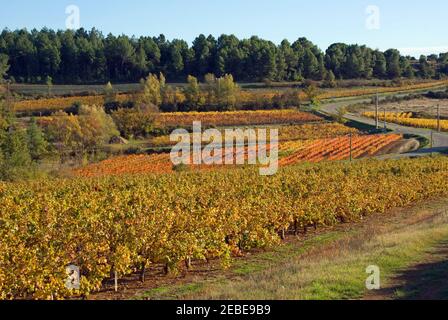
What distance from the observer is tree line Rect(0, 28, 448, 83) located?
120 m

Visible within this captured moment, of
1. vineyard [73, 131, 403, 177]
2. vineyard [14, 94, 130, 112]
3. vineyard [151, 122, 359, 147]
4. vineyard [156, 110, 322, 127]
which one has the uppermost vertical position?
vineyard [14, 94, 130, 112]

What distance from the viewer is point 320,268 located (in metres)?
13.2

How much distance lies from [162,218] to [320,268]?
5935 millimetres

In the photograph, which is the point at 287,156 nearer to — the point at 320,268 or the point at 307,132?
the point at 307,132

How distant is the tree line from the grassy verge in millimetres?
104116

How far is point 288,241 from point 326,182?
9234 millimetres

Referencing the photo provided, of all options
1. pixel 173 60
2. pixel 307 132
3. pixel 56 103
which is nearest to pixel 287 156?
pixel 307 132

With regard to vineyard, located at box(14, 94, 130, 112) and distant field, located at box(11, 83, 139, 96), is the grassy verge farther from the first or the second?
distant field, located at box(11, 83, 139, 96)

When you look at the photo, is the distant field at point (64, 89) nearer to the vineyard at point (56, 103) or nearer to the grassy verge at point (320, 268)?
the vineyard at point (56, 103)

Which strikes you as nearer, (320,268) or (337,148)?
(320,268)

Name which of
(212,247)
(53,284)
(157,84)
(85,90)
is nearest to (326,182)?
(212,247)

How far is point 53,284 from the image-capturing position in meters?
12.0

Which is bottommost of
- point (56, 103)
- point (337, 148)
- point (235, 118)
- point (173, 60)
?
point (337, 148)

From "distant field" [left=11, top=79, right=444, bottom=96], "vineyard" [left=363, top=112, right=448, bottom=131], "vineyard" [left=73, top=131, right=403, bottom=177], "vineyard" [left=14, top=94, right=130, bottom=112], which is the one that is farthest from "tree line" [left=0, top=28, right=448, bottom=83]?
"vineyard" [left=73, top=131, right=403, bottom=177]
